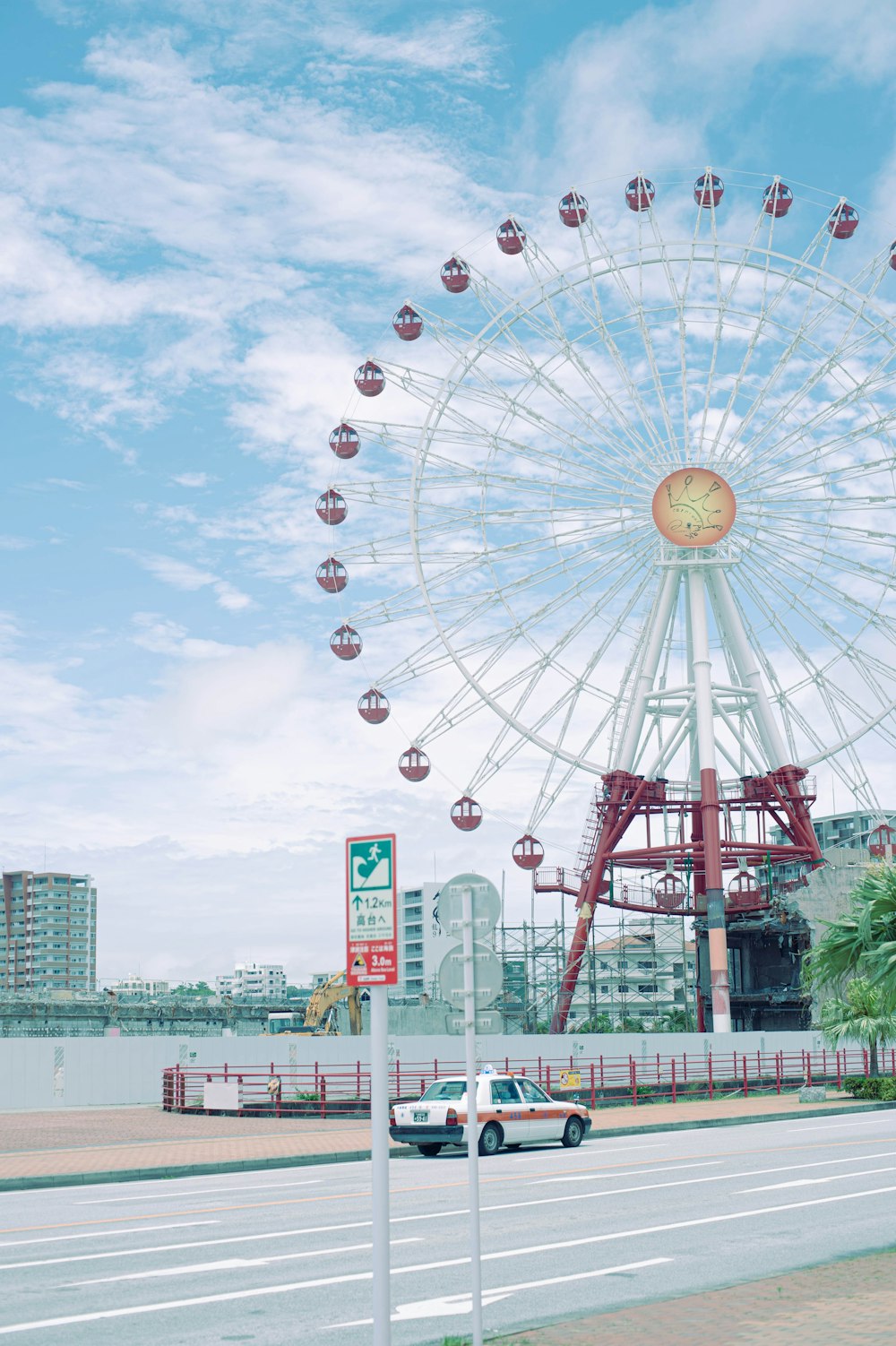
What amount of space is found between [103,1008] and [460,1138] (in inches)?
2232

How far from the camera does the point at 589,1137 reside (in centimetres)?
2986

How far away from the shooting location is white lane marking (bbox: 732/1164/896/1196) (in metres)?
18.9

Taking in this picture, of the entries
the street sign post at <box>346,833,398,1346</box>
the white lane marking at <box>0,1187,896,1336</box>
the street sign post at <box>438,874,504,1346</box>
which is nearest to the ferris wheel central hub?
the white lane marking at <box>0,1187,896,1336</box>

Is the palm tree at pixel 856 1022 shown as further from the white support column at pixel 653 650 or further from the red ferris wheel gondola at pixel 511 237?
the red ferris wheel gondola at pixel 511 237

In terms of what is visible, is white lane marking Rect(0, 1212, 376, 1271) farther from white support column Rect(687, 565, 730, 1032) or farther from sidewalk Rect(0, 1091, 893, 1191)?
white support column Rect(687, 565, 730, 1032)

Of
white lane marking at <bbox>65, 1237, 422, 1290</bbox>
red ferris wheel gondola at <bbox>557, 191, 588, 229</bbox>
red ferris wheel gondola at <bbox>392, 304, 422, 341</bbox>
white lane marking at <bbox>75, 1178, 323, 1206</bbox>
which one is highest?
red ferris wheel gondola at <bbox>557, 191, 588, 229</bbox>

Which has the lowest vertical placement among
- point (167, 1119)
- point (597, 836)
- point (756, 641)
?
point (167, 1119)

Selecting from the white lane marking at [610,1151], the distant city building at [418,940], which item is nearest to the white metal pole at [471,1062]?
the white lane marking at [610,1151]

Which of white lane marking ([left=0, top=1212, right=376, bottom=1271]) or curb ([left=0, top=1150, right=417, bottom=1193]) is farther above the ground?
white lane marking ([left=0, top=1212, right=376, bottom=1271])

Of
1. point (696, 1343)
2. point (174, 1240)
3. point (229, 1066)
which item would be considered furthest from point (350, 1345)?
point (229, 1066)

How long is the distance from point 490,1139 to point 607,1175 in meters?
5.00

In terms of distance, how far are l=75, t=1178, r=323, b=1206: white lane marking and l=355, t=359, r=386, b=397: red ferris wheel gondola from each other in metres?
32.1

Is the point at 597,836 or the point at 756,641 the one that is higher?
the point at 756,641

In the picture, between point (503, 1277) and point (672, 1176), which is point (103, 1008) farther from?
point (503, 1277)
